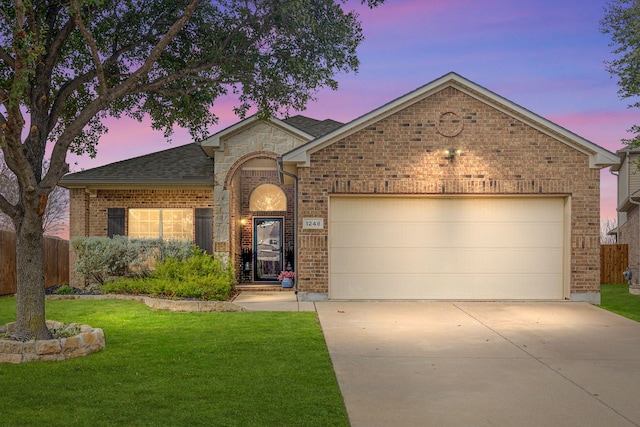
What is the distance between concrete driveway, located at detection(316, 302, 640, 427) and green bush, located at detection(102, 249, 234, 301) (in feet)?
9.20

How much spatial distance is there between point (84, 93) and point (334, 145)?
18.1 feet

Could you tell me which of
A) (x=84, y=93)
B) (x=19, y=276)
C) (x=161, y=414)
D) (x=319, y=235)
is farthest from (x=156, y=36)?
(x=161, y=414)

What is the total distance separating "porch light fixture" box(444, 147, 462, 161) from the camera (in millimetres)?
13562

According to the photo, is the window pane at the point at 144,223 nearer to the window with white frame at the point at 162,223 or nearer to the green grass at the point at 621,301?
the window with white frame at the point at 162,223

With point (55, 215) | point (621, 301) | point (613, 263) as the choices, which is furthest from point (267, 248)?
point (55, 215)

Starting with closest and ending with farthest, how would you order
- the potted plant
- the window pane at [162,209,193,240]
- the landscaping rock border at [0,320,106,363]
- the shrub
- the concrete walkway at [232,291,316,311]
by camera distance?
the landscaping rock border at [0,320,106,363], the concrete walkway at [232,291,316,311], the shrub, the potted plant, the window pane at [162,209,193,240]

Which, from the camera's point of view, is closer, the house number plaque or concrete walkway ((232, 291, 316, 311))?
concrete walkway ((232, 291, 316, 311))

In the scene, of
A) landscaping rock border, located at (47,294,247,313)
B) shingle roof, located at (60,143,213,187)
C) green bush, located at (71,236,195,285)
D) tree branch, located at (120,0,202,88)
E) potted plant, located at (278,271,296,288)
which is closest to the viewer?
tree branch, located at (120,0,202,88)

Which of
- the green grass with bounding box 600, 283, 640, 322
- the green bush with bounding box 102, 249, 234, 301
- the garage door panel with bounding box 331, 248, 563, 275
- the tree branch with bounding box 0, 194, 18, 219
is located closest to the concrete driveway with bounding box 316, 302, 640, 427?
the green grass with bounding box 600, 283, 640, 322

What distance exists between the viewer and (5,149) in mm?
7559

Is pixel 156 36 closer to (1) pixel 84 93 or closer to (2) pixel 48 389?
(1) pixel 84 93

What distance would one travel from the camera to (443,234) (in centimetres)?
1392

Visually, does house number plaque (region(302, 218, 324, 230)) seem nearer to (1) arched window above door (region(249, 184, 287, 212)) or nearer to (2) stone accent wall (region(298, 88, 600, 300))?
(2) stone accent wall (region(298, 88, 600, 300))

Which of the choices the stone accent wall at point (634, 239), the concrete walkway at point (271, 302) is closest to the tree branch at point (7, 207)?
the concrete walkway at point (271, 302)
